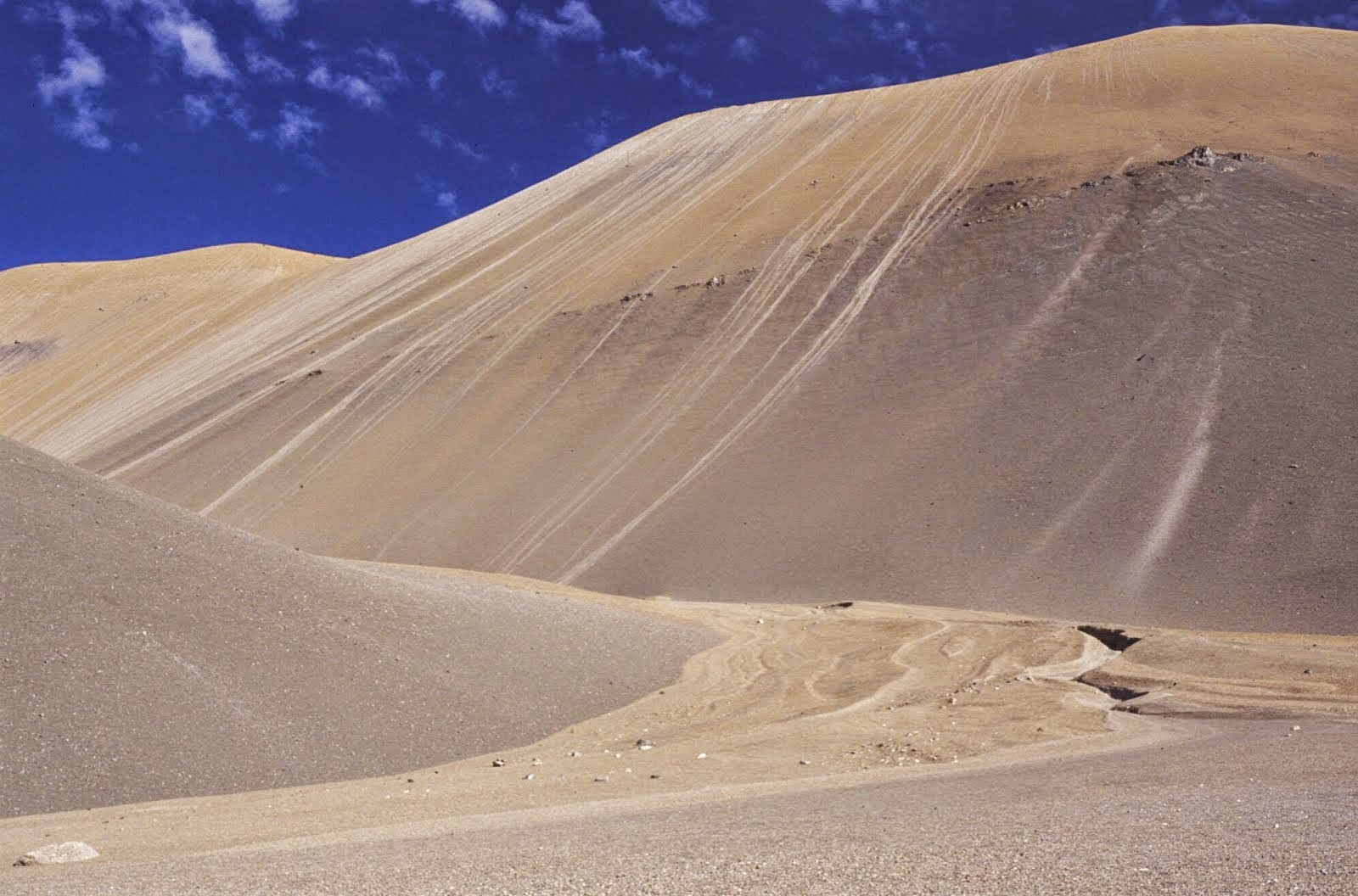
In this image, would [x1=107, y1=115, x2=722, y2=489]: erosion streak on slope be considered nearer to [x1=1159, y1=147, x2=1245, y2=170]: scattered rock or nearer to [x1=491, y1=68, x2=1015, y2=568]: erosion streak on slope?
[x1=491, y1=68, x2=1015, y2=568]: erosion streak on slope

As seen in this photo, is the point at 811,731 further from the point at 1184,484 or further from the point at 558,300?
the point at 558,300

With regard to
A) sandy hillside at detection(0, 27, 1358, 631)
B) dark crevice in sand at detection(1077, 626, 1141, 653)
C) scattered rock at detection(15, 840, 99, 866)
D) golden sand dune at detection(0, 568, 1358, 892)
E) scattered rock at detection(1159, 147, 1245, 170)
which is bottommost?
dark crevice in sand at detection(1077, 626, 1141, 653)

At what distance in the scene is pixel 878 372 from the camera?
25.5 metres

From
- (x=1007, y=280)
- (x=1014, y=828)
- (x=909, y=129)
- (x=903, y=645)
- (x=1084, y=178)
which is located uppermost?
(x=909, y=129)

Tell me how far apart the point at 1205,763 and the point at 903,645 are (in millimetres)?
7691

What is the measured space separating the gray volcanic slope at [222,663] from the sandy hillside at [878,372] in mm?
8571

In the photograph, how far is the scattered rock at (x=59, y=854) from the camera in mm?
5727

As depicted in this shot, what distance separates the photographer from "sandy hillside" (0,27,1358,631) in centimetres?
1919

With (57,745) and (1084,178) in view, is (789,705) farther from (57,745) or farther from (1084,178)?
(1084,178)

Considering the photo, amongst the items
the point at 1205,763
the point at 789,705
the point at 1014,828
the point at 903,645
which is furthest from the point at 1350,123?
the point at 1014,828

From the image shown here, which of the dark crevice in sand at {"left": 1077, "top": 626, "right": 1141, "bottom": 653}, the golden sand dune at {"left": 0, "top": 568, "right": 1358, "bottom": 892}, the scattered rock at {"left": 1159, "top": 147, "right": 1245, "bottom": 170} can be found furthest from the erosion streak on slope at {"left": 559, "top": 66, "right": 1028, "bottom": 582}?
the dark crevice in sand at {"left": 1077, "top": 626, "right": 1141, "bottom": 653}

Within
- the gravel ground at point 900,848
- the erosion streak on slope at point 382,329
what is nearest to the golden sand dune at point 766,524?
the gravel ground at point 900,848

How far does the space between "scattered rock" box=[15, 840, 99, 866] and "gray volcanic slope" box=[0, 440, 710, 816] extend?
74.3 inches

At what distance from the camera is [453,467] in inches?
1069
